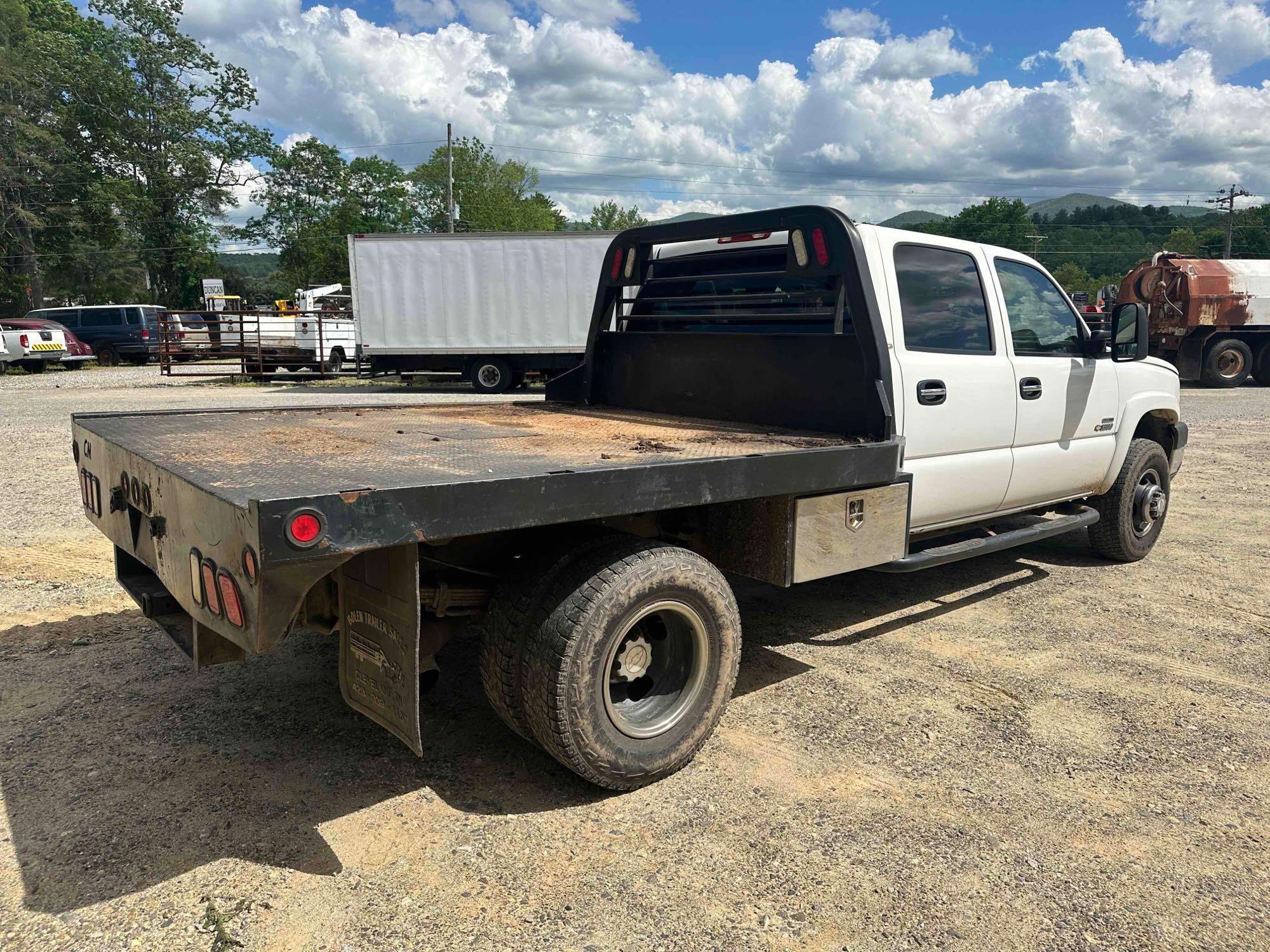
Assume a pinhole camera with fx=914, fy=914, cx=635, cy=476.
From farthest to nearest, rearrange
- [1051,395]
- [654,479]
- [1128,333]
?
[1128,333] < [1051,395] < [654,479]

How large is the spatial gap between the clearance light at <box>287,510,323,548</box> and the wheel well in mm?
5753

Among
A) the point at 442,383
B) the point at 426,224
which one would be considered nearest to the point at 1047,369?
the point at 442,383

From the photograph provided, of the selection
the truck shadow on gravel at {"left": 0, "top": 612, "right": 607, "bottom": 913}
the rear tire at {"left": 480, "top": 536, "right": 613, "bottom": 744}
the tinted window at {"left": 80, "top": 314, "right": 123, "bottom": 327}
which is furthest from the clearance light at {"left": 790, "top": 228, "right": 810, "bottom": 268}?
the tinted window at {"left": 80, "top": 314, "right": 123, "bottom": 327}

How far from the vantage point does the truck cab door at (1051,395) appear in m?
4.95

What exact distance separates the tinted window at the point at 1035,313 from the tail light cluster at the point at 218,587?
13.4 ft

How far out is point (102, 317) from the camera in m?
28.8

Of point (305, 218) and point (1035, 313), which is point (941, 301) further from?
point (305, 218)

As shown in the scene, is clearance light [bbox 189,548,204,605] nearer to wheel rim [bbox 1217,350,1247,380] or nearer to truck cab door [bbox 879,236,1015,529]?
truck cab door [bbox 879,236,1015,529]

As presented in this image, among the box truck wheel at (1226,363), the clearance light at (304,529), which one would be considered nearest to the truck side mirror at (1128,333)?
the clearance light at (304,529)

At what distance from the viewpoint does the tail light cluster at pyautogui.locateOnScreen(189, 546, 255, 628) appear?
239 centimetres

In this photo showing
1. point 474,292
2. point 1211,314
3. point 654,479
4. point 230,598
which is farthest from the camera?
point 1211,314

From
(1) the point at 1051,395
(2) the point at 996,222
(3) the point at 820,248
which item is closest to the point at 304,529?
(3) the point at 820,248

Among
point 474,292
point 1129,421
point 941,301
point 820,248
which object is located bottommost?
point 1129,421

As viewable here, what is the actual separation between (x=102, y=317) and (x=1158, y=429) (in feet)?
101
